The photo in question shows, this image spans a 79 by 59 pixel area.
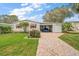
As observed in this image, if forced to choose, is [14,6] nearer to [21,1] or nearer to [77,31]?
[21,1]

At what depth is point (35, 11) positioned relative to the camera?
11.8 ft

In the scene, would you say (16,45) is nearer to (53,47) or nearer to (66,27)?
(53,47)

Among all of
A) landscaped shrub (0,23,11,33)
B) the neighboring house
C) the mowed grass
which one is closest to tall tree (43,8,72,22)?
the neighboring house

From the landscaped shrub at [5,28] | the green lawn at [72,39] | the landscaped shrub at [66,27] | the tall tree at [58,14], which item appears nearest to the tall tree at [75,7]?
the tall tree at [58,14]

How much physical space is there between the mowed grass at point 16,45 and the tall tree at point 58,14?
0.43 metres

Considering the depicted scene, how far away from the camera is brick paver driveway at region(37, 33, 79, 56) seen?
11.7 feet

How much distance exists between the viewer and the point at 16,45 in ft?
11.7

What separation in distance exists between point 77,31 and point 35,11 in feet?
2.25

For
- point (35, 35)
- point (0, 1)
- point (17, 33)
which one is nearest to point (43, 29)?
point (35, 35)

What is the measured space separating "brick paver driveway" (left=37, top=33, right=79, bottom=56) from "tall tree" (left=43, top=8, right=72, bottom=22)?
0.73 feet

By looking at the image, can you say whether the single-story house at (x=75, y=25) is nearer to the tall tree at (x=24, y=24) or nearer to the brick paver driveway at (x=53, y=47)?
the brick paver driveway at (x=53, y=47)

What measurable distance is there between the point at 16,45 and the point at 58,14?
2.53 feet

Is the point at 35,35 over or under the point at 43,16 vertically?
under

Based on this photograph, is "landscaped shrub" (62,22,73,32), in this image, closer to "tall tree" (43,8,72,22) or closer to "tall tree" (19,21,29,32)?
"tall tree" (43,8,72,22)
